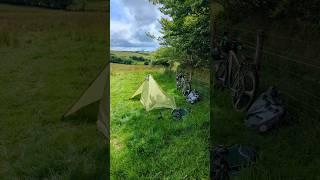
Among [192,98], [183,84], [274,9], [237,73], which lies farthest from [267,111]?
[274,9]

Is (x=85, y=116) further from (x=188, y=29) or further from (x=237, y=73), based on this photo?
(x=237, y=73)

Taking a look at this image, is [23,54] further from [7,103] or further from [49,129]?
[49,129]

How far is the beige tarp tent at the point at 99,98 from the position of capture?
3141 mm

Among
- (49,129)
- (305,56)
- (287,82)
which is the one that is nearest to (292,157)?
(287,82)

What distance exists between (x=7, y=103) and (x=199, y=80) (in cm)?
167

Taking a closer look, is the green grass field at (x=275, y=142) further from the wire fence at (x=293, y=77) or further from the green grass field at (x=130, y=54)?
the green grass field at (x=130, y=54)

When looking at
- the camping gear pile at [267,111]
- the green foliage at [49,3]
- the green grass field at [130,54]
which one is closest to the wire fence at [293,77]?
the camping gear pile at [267,111]

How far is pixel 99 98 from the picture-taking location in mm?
3170

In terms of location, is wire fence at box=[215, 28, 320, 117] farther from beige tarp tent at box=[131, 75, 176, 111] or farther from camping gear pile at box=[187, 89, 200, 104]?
beige tarp tent at box=[131, 75, 176, 111]

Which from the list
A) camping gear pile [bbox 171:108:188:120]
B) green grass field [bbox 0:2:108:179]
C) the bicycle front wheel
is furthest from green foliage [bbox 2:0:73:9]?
the bicycle front wheel

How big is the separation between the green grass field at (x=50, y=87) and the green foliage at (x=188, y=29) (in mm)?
576

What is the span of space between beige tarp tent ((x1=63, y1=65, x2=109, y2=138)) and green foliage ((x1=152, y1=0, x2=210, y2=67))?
63cm

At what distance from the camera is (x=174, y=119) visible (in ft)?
10.6

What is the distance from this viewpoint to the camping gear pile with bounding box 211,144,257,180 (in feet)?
10.4
